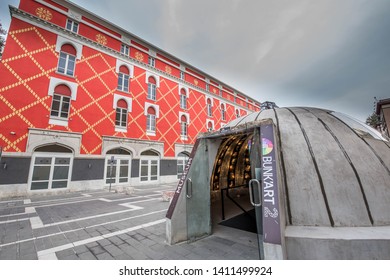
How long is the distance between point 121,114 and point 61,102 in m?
4.96

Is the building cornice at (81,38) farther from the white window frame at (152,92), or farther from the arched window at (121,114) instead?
the arched window at (121,114)

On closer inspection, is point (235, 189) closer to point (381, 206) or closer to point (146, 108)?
point (381, 206)

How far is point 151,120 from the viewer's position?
20047mm

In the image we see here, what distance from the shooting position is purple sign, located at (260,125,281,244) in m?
3.32

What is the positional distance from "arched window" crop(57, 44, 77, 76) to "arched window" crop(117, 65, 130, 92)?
13.4ft

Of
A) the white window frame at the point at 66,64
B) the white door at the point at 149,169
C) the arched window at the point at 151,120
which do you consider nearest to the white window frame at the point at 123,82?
the arched window at the point at 151,120

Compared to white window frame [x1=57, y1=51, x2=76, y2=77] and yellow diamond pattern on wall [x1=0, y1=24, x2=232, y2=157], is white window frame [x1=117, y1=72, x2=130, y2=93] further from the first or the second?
white window frame [x1=57, y1=51, x2=76, y2=77]

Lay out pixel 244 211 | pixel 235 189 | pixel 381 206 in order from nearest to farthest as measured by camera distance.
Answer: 1. pixel 381 206
2. pixel 244 211
3. pixel 235 189

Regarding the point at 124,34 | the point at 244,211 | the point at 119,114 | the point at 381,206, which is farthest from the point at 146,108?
the point at 381,206

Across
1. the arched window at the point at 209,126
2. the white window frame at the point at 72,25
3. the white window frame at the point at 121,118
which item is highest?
the white window frame at the point at 72,25

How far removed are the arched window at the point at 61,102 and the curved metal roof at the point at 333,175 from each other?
16382mm

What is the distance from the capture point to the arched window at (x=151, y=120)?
19.7 meters

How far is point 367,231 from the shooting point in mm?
3635

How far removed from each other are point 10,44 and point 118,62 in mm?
7908
